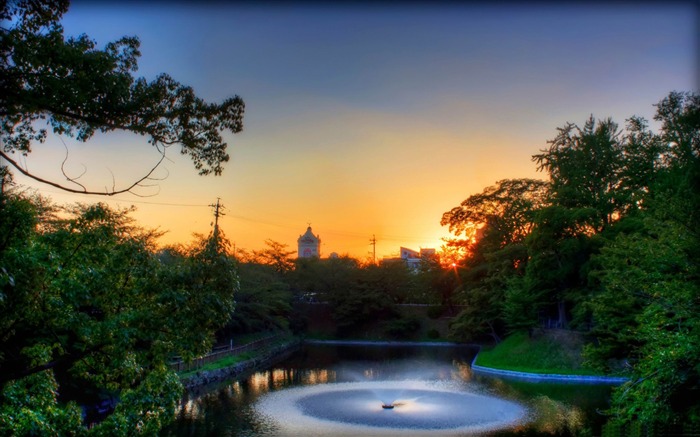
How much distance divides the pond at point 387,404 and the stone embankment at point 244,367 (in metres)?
1.10

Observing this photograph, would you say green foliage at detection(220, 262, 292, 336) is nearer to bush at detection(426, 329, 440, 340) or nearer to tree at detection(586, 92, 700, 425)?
bush at detection(426, 329, 440, 340)

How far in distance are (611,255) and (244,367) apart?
71.8ft

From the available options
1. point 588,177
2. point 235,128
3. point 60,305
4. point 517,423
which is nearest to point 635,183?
point 588,177

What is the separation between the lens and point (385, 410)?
20438mm

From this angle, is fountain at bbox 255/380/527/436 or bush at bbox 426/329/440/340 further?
bush at bbox 426/329/440/340

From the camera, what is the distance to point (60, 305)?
275 inches

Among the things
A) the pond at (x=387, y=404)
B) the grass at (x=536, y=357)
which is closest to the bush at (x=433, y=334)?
the grass at (x=536, y=357)

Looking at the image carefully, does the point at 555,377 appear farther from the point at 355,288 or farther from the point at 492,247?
the point at 355,288

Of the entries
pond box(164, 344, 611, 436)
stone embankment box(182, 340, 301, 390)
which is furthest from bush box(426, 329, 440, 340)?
pond box(164, 344, 611, 436)

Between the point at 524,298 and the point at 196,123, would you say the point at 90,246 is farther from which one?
the point at 524,298

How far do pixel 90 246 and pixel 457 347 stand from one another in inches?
1623

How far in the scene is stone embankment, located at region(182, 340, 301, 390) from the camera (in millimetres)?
25941

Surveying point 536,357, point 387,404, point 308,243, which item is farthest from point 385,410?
point 308,243

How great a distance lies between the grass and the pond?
223 cm
